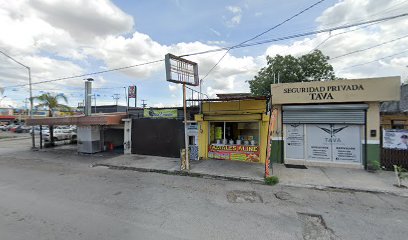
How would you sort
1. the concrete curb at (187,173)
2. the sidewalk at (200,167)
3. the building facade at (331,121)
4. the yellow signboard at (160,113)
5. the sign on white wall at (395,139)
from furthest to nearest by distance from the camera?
the yellow signboard at (160,113) → the building facade at (331,121) → the sign on white wall at (395,139) → the sidewalk at (200,167) → the concrete curb at (187,173)

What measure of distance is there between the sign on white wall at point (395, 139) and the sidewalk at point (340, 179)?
1.36m

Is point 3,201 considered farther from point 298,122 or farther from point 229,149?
point 298,122

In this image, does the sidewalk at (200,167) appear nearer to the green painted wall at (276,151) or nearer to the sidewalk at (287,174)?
the sidewalk at (287,174)

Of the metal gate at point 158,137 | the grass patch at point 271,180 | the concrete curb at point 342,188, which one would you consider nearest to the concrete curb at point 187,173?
the grass patch at point 271,180

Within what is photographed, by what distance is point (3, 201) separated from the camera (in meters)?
6.52

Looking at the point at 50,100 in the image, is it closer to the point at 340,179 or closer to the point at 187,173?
the point at 187,173

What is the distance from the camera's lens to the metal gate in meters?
14.0

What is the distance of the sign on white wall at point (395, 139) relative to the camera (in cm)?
989

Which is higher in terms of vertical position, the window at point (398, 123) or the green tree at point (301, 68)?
the green tree at point (301, 68)

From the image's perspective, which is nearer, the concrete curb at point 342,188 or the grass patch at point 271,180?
the concrete curb at point 342,188

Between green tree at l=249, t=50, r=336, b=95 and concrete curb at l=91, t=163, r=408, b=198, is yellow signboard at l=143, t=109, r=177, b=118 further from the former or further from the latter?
green tree at l=249, t=50, r=336, b=95

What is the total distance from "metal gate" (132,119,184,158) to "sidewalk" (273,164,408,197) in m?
6.51

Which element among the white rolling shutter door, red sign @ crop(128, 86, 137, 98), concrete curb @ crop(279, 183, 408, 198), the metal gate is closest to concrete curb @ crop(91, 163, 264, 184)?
concrete curb @ crop(279, 183, 408, 198)

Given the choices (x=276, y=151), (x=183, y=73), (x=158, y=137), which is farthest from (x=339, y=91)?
(x=158, y=137)
